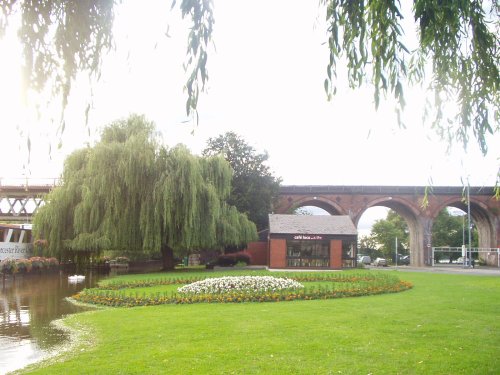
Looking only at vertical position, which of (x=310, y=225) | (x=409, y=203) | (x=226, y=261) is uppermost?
(x=409, y=203)

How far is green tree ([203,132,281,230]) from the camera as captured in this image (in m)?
46.0

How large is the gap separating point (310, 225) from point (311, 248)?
2.00 meters

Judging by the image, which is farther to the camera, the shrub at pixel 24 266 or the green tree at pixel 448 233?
the green tree at pixel 448 233

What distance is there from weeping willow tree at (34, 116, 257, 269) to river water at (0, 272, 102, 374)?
6.62 metres

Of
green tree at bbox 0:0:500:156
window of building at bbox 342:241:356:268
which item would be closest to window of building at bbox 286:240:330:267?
window of building at bbox 342:241:356:268

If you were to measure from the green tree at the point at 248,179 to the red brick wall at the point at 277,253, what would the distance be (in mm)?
9973

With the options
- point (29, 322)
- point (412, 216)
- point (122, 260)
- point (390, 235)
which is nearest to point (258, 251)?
point (122, 260)

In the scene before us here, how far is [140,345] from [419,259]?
46922 mm

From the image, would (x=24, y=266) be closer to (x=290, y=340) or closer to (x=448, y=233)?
(x=290, y=340)

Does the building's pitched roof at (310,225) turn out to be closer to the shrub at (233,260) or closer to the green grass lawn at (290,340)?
the shrub at (233,260)

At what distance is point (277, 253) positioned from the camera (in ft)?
116

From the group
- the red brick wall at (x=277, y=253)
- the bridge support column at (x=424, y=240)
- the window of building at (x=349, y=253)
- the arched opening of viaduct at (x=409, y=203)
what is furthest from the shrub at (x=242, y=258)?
the bridge support column at (x=424, y=240)

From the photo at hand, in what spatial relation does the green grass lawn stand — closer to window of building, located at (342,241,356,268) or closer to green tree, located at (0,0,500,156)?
green tree, located at (0,0,500,156)

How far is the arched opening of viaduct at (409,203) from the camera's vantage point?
161ft
